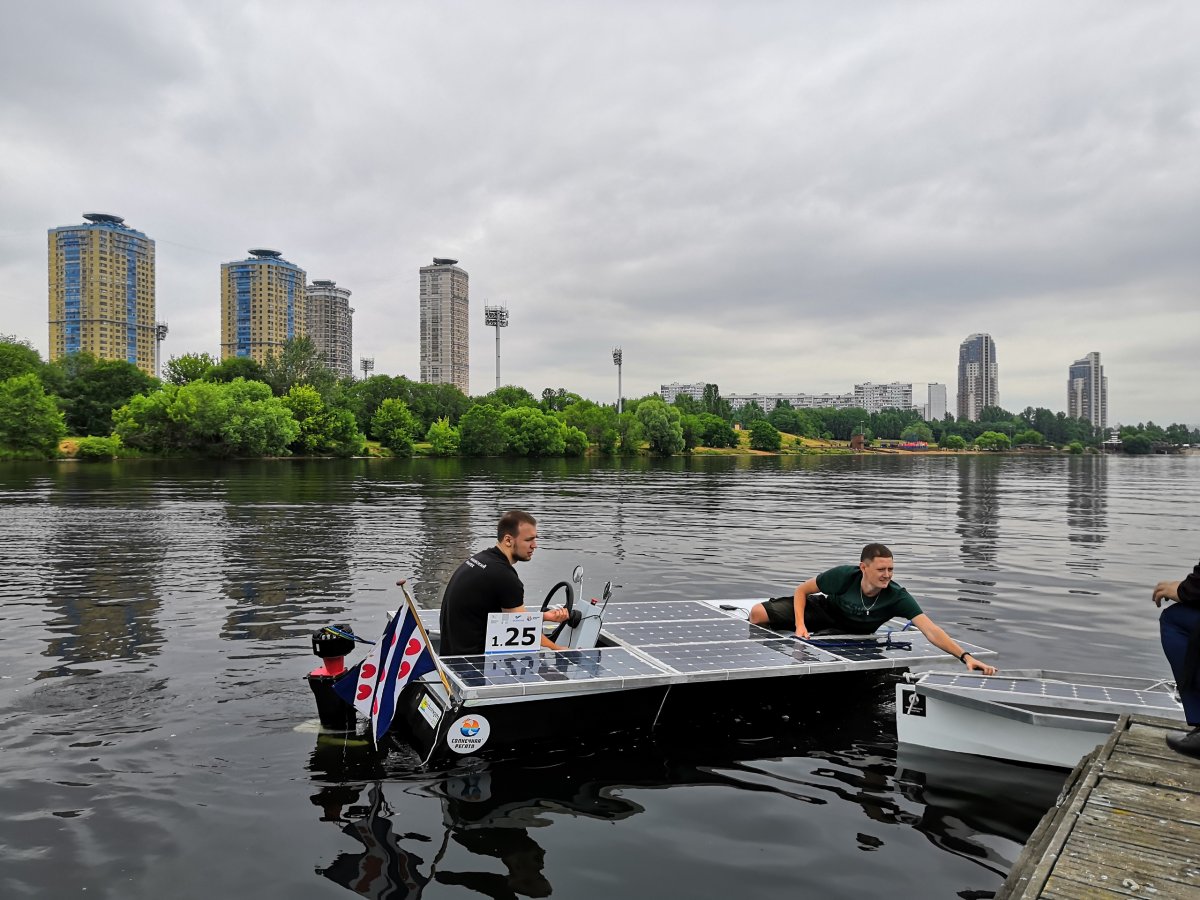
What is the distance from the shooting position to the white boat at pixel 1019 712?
23.9 ft

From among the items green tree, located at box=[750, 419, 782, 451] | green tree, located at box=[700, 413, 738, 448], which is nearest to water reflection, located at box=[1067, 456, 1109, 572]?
green tree, located at box=[700, 413, 738, 448]

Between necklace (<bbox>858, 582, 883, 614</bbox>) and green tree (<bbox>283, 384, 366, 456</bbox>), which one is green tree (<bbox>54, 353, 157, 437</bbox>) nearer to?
green tree (<bbox>283, 384, 366, 456</bbox>)

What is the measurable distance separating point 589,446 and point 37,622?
118m

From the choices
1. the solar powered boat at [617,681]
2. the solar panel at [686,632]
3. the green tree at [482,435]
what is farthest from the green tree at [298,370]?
the solar powered boat at [617,681]

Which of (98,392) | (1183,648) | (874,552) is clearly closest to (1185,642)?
(1183,648)

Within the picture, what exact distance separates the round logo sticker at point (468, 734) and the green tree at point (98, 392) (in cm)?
11322

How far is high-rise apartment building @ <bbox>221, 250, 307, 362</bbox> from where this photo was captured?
629 feet

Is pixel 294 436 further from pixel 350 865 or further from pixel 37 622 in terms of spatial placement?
pixel 350 865

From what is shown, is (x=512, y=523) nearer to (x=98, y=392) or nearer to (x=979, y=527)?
(x=979, y=527)

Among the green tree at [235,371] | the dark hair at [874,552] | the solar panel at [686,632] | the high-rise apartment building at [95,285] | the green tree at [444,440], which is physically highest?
the high-rise apartment building at [95,285]

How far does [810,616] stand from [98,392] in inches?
4746

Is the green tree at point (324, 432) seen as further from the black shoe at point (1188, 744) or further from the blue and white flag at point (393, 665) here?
the black shoe at point (1188, 744)

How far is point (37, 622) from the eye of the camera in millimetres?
12648

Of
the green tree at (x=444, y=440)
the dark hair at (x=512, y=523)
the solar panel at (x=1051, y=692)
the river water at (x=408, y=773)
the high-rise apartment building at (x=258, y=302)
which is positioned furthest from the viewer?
the high-rise apartment building at (x=258, y=302)
